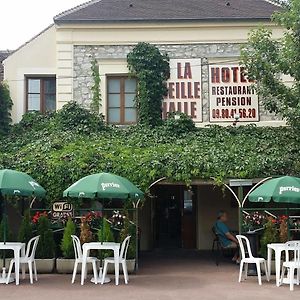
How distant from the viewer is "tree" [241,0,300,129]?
1330 centimetres

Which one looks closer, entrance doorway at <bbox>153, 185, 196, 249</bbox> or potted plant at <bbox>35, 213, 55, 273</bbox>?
potted plant at <bbox>35, 213, 55, 273</bbox>

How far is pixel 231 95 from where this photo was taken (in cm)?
1645

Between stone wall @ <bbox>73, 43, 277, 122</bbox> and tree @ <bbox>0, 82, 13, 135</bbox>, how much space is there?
80.3 inches

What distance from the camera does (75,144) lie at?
47.6 feet

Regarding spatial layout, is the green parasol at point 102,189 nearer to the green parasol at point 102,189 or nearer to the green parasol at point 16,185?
the green parasol at point 102,189

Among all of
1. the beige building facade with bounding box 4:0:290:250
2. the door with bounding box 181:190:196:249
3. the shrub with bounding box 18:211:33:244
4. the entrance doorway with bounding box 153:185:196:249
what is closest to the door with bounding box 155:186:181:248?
the entrance doorway with bounding box 153:185:196:249

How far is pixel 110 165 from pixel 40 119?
175 inches

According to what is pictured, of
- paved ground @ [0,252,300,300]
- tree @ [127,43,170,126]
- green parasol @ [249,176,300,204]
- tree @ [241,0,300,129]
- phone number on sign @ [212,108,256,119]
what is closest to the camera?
paved ground @ [0,252,300,300]

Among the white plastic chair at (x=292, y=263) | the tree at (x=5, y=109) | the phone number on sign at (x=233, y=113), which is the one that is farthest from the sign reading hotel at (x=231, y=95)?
the white plastic chair at (x=292, y=263)

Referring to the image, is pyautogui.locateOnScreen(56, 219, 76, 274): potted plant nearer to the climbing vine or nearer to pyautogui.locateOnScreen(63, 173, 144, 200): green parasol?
pyautogui.locateOnScreen(63, 173, 144, 200): green parasol

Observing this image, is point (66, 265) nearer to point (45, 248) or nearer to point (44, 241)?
point (45, 248)

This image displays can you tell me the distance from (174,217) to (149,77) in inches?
209

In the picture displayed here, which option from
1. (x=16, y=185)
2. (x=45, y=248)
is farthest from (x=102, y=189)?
(x=45, y=248)

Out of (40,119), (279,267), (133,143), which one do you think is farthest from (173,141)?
(279,267)
